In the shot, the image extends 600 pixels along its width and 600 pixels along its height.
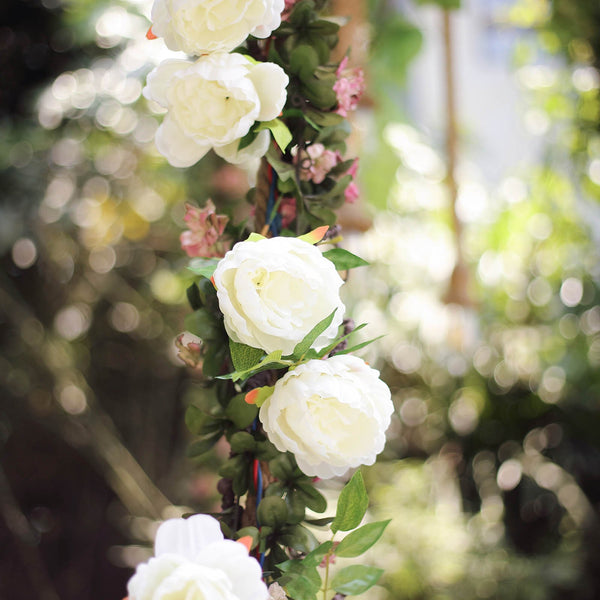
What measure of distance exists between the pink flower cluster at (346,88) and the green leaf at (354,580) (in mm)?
269

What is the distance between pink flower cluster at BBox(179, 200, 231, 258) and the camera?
39cm

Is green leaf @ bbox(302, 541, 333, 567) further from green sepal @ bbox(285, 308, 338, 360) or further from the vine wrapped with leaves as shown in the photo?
green sepal @ bbox(285, 308, 338, 360)

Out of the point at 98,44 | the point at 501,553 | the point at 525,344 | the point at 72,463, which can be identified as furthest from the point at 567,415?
the point at 98,44

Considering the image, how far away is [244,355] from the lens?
0.30 meters

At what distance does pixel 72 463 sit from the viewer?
53.2 inches

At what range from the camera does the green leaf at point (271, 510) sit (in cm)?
32

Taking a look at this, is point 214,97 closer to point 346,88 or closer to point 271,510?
point 346,88

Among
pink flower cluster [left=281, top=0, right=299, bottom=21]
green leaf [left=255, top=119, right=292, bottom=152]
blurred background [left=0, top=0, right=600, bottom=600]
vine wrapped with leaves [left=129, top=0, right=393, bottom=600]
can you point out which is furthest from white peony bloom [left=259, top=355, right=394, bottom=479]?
blurred background [left=0, top=0, right=600, bottom=600]

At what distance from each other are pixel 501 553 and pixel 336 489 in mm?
391

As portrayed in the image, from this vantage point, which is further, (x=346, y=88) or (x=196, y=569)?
(x=346, y=88)

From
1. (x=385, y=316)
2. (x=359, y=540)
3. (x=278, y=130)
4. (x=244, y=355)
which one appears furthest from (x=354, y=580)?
(x=385, y=316)

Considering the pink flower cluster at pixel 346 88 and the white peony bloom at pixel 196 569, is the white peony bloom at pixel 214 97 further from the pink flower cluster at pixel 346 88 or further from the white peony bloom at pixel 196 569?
the white peony bloom at pixel 196 569

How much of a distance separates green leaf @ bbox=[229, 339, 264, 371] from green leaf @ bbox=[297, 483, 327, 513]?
8cm

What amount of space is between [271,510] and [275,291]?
0.41 ft
